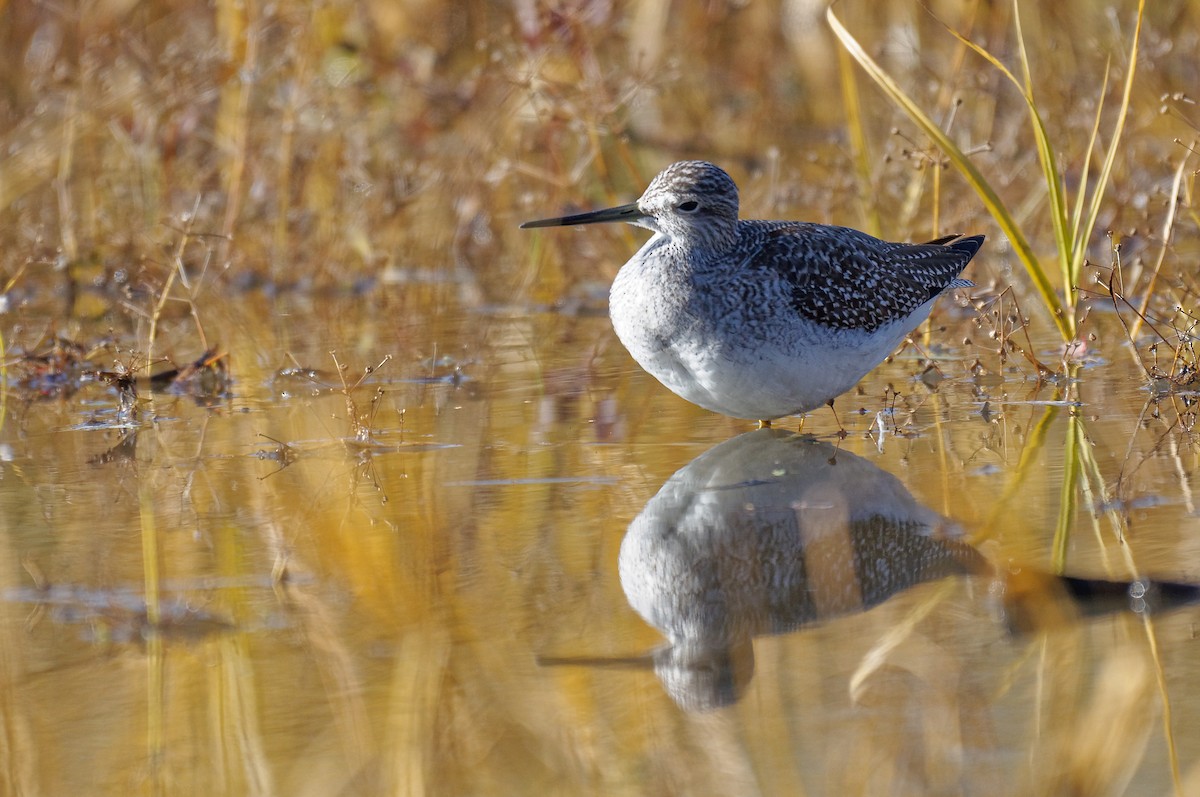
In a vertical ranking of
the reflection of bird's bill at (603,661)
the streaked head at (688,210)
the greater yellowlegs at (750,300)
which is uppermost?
the streaked head at (688,210)

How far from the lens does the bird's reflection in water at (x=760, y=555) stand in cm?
364

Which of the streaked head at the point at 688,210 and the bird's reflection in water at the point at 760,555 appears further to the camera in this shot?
the streaked head at the point at 688,210

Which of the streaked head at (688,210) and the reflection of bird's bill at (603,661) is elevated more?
the streaked head at (688,210)

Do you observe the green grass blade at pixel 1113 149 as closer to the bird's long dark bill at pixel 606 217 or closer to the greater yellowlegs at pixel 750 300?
the greater yellowlegs at pixel 750 300

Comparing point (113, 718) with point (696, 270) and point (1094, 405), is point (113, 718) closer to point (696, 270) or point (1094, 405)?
point (696, 270)

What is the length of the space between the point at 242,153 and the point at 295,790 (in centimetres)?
659

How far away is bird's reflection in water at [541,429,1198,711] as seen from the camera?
3623 millimetres

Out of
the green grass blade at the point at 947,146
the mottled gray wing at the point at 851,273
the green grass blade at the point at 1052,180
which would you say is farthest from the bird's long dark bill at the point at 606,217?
the green grass blade at the point at 1052,180

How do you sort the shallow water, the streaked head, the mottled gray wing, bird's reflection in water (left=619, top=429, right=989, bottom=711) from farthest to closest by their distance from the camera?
the streaked head → the mottled gray wing → bird's reflection in water (left=619, top=429, right=989, bottom=711) → the shallow water

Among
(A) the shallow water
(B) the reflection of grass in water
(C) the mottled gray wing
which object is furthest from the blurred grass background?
(A) the shallow water

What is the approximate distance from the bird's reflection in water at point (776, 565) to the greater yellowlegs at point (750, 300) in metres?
0.41

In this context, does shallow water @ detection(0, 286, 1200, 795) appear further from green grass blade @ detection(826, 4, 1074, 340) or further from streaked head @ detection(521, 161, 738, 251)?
streaked head @ detection(521, 161, 738, 251)

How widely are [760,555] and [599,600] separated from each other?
1.74ft

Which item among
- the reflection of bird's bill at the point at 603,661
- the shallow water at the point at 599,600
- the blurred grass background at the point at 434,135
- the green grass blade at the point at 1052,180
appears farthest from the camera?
the blurred grass background at the point at 434,135
